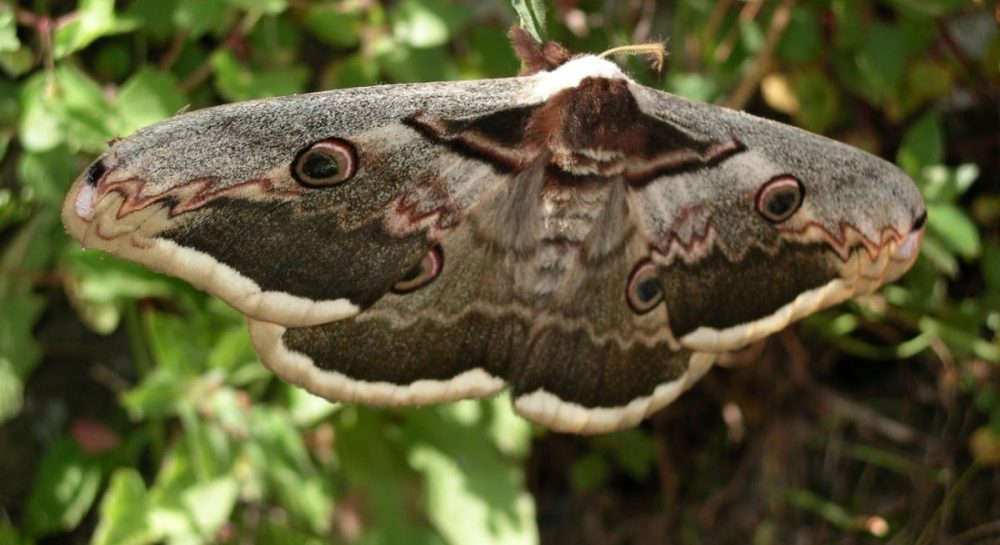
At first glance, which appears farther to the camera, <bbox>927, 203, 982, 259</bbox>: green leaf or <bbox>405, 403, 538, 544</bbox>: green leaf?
<bbox>405, 403, 538, 544</bbox>: green leaf

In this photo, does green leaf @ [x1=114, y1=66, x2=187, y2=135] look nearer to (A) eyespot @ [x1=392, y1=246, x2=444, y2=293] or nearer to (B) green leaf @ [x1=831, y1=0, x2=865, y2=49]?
Result: (A) eyespot @ [x1=392, y1=246, x2=444, y2=293]

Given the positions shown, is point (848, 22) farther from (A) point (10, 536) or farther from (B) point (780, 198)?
(A) point (10, 536)

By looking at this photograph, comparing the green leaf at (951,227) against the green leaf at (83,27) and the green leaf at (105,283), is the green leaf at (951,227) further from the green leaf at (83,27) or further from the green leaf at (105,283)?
the green leaf at (83,27)

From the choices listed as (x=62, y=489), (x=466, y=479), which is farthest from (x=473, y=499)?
(x=62, y=489)

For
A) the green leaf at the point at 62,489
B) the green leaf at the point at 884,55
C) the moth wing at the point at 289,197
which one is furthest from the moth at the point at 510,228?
the green leaf at the point at 62,489

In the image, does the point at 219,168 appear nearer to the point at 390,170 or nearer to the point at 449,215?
the point at 390,170

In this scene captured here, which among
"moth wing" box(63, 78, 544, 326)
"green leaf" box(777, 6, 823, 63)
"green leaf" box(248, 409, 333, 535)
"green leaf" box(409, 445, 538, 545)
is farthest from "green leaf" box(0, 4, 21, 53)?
"green leaf" box(777, 6, 823, 63)

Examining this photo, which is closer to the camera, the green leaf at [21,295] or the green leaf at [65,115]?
the green leaf at [65,115]
